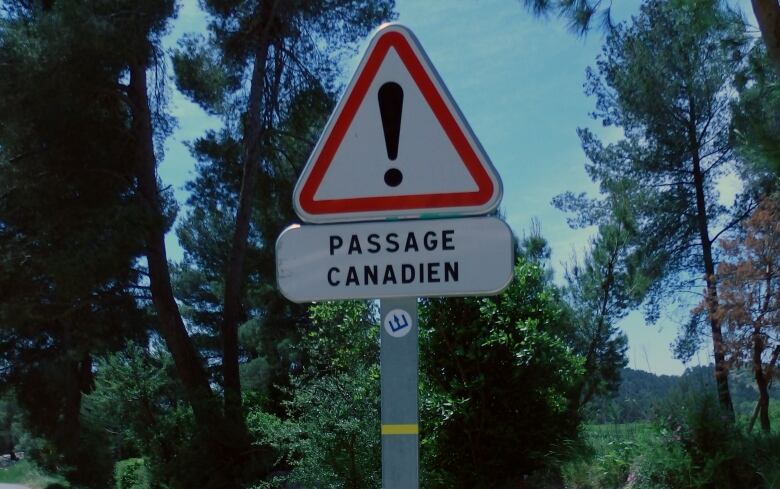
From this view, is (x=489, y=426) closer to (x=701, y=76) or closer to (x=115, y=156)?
(x=115, y=156)

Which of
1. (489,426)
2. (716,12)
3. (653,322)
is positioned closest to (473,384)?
(489,426)

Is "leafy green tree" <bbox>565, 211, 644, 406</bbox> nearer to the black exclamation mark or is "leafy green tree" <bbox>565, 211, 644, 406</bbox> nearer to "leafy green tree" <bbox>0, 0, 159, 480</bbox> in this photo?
"leafy green tree" <bbox>0, 0, 159, 480</bbox>

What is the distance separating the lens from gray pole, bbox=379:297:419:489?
6.70 ft

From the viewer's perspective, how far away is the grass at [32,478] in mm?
32969

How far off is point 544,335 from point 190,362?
40.0ft

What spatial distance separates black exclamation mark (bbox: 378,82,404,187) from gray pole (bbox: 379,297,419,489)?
0.37 meters

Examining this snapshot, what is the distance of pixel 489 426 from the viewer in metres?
8.52

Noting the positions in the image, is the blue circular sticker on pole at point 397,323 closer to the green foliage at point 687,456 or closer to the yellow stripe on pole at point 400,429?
the yellow stripe on pole at point 400,429

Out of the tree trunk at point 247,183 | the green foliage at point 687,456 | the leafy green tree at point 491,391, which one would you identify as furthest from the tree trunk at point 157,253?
the green foliage at point 687,456

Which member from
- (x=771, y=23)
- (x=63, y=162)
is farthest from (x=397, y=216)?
(x=63, y=162)

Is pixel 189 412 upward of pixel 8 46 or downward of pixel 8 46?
Result: downward

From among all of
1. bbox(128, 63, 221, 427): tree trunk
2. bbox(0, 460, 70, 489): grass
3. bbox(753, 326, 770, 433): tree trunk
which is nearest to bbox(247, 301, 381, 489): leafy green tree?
bbox(128, 63, 221, 427): tree trunk

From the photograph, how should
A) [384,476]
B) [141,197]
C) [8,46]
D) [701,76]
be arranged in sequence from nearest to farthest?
[384,476], [8,46], [141,197], [701,76]

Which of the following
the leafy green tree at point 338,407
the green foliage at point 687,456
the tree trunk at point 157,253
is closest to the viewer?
the green foliage at point 687,456
